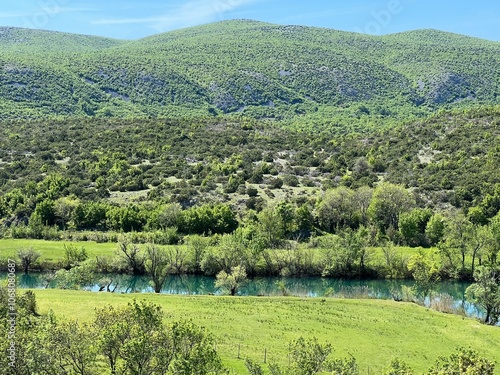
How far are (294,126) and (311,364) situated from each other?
528 feet

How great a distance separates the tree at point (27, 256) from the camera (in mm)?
68688

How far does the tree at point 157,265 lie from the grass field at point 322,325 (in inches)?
307

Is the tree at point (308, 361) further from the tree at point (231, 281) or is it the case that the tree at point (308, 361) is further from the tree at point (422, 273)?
the tree at point (422, 273)

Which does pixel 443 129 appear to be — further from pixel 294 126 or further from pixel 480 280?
pixel 480 280

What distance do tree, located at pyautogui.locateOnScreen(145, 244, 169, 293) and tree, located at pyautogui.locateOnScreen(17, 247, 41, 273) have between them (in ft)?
55.7

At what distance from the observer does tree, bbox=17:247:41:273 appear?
68.7 meters

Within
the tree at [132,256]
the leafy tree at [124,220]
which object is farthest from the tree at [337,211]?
the tree at [132,256]

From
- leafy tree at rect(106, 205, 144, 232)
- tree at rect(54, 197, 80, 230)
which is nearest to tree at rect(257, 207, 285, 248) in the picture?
leafy tree at rect(106, 205, 144, 232)

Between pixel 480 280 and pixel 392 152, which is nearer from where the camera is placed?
pixel 480 280

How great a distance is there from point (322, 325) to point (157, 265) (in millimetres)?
24543

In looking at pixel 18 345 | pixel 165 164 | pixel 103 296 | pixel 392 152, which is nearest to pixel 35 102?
pixel 165 164

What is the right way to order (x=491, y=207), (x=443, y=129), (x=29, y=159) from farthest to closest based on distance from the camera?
(x=443, y=129), (x=29, y=159), (x=491, y=207)

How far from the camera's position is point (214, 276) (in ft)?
230

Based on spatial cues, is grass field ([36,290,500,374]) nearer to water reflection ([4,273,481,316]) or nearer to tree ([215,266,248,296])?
tree ([215,266,248,296])
